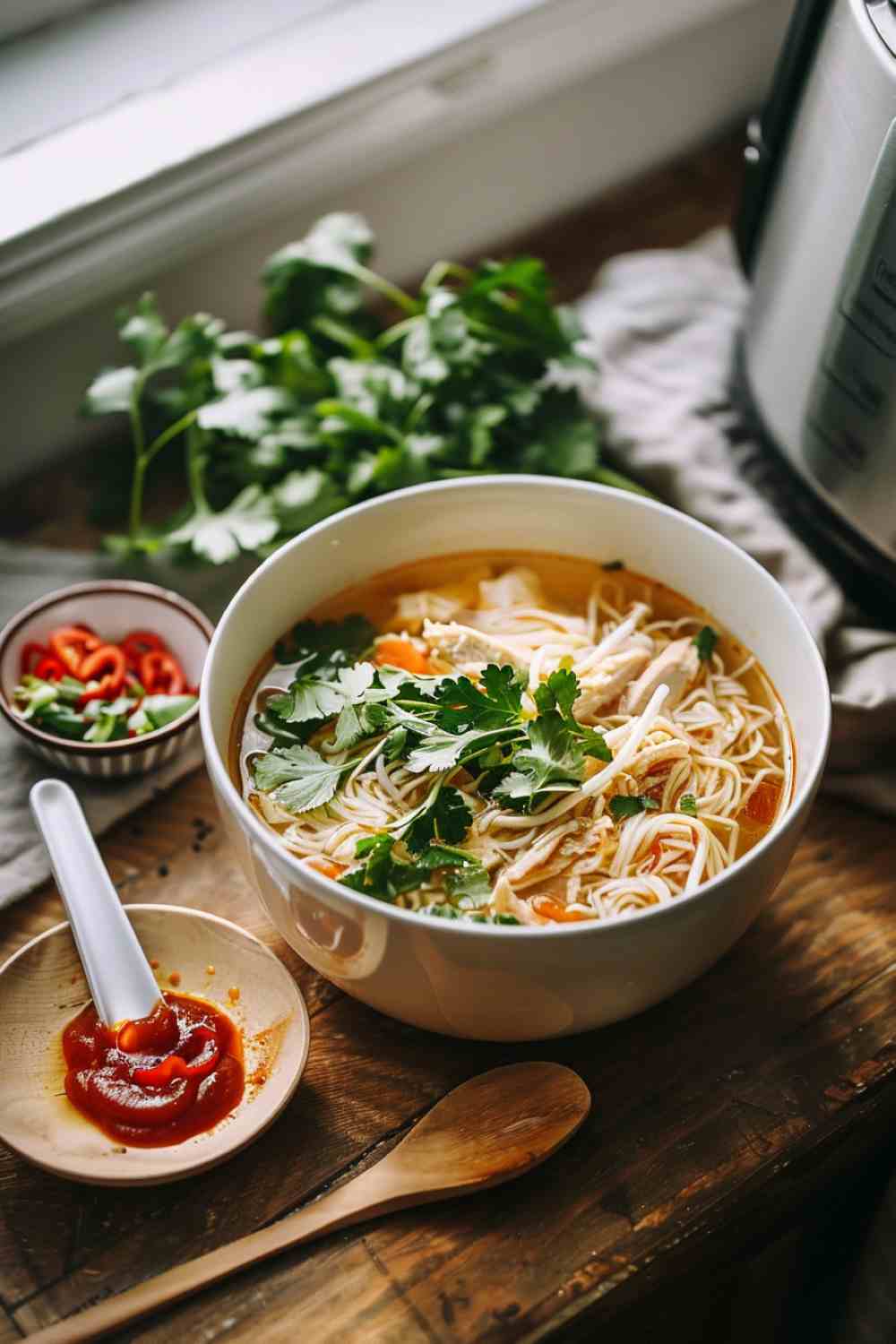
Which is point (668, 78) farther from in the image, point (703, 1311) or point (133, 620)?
point (703, 1311)

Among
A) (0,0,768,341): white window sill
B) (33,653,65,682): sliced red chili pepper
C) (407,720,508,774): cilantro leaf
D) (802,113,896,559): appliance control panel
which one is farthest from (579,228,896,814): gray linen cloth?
(33,653,65,682): sliced red chili pepper

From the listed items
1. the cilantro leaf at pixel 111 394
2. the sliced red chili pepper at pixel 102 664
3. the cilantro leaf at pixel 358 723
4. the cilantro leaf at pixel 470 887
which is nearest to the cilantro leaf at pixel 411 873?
the cilantro leaf at pixel 470 887

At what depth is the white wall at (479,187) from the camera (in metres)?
1.84

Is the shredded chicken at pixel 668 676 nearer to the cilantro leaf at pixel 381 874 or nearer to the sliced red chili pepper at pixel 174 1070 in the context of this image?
the cilantro leaf at pixel 381 874

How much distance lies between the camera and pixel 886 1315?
4.60ft

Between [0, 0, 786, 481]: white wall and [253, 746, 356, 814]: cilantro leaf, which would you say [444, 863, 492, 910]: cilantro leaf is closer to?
[253, 746, 356, 814]: cilantro leaf

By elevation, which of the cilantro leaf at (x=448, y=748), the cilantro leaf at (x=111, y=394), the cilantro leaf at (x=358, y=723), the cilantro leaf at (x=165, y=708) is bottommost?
the cilantro leaf at (x=165, y=708)

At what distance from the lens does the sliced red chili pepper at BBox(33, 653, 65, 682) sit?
4.89 ft

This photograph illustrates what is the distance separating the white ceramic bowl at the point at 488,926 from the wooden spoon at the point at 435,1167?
59 mm

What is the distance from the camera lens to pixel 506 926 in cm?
109

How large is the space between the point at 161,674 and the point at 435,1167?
661mm

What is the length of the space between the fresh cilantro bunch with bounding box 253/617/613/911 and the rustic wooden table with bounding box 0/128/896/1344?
19cm

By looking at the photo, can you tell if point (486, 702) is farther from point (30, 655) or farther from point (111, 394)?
point (111, 394)

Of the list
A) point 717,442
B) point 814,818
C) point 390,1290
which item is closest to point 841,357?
point 717,442
